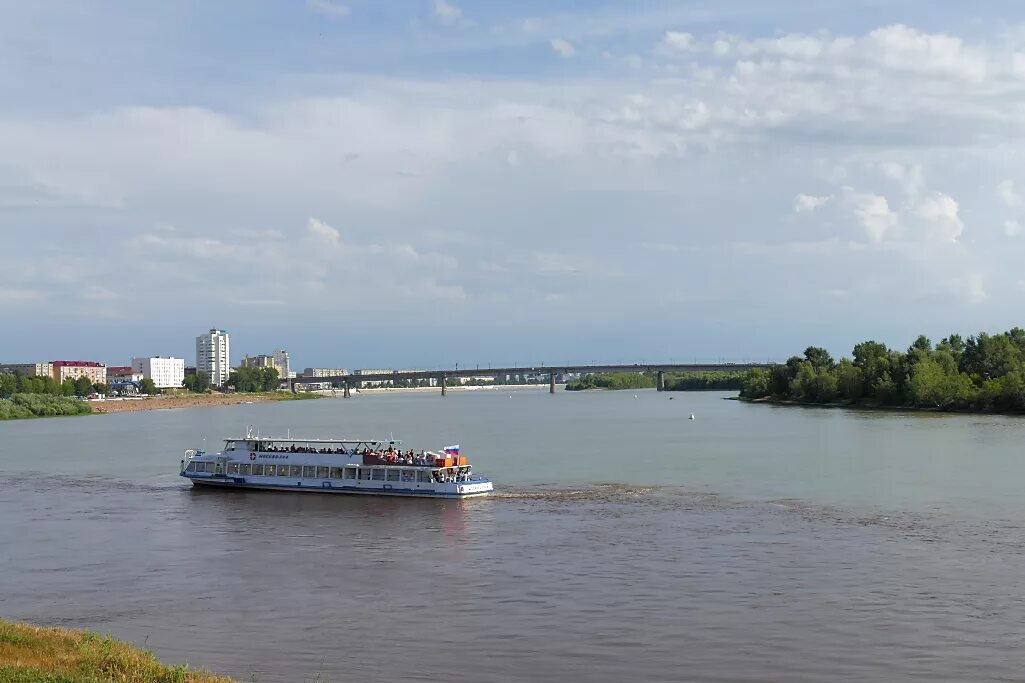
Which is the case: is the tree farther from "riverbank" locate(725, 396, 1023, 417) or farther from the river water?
the river water

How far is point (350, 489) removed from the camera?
58.8 meters

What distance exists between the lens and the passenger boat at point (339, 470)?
56812 millimetres

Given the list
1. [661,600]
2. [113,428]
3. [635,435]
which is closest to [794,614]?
[661,600]

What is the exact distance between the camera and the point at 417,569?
121 ft

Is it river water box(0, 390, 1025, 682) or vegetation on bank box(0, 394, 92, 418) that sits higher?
vegetation on bank box(0, 394, 92, 418)

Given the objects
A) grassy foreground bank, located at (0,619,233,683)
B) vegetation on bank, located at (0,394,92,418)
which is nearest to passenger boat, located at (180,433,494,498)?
grassy foreground bank, located at (0,619,233,683)

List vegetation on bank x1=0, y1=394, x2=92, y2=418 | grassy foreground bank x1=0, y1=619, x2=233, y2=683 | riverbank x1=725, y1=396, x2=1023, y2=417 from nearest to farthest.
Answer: grassy foreground bank x1=0, y1=619, x2=233, y2=683
riverbank x1=725, y1=396, x2=1023, y2=417
vegetation on bank x1=0, y1=394, x2=92, y2=418

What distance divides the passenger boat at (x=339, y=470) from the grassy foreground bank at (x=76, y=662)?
3426cm

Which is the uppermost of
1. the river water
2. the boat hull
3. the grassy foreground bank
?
the grassy foreground bank

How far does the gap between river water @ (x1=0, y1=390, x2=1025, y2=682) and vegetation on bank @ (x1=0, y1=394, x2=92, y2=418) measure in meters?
95.4

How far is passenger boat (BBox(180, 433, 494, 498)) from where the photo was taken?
56.8 meters

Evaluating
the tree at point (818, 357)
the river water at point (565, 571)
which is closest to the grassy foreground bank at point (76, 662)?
the river water at point (565, 571)

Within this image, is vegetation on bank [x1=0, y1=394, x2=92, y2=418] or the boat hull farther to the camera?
vegetation on bank [x1=0, y1=394, x2=92, y2=418]

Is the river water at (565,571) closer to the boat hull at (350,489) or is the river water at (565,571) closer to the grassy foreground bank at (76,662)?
the boat hull at (350,489)
